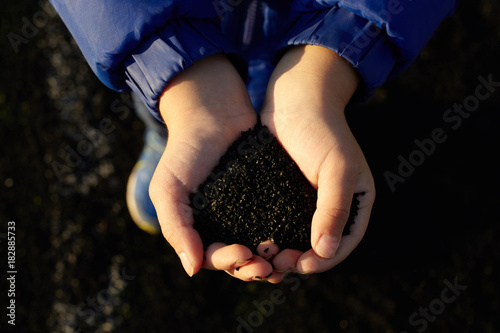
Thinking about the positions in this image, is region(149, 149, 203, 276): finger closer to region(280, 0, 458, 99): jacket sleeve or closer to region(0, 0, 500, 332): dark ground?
region(280, 0, 458, 99): jacket sleeve

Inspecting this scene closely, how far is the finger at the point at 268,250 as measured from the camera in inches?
50.8

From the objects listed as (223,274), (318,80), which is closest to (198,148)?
(318,80)

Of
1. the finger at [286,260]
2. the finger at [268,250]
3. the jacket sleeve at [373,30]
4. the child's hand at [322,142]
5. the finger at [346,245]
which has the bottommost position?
the finger at [268,250]

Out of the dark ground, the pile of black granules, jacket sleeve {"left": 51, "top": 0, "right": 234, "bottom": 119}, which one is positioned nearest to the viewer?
jacket sleeve {"left": 51, "top": 0, "right": 234, "bottom": 119}

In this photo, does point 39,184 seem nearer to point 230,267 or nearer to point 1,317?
point 1,317

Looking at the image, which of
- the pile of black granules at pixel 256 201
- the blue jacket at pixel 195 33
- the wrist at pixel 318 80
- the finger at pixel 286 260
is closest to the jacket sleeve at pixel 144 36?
the blue jacket at pixel 195 33

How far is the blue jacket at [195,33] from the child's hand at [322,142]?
9 centimetres

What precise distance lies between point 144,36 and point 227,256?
2.43 ft

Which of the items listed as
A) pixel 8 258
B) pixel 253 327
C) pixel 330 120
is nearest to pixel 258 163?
pixel 330 120

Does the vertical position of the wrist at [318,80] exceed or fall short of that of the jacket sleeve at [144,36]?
it exceeds it

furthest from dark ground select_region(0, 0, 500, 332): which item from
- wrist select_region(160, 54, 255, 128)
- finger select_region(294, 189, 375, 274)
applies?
wrist select_region(160, 54, 255, 128)

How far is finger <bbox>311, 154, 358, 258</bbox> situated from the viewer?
1.21m

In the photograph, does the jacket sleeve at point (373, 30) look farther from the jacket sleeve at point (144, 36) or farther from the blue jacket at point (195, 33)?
the jacket sleeve at point (144, 36)

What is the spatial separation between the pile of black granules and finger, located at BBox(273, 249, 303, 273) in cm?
4
